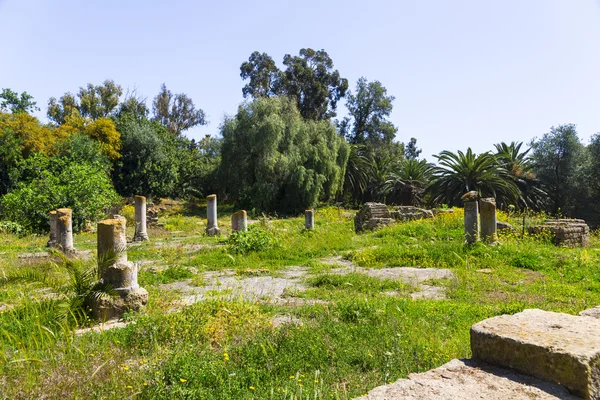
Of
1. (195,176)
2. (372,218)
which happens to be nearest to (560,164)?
(372,218)

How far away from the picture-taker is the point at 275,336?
4945 mm

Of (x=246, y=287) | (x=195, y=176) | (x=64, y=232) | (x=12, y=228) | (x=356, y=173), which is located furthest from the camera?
(x=356, y=173)

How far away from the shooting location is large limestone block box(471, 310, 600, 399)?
2.71 m

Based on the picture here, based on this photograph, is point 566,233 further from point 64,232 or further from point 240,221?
point 64,232

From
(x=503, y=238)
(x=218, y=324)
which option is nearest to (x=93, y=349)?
(x=218, y=324)

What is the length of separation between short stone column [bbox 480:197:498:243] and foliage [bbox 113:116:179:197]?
82.3ft

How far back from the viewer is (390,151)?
4953 centimetres

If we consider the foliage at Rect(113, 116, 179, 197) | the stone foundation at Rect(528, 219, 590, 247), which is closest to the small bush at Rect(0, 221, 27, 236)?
the foliage at Rect(113, 116, 179, 197)

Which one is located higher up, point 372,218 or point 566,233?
point 372,218

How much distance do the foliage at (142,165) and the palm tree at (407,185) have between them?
16.7m

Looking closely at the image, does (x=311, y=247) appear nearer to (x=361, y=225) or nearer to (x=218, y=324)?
(x=361, y=225)

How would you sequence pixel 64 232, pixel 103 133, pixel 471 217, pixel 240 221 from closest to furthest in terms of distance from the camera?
pixel 471 217 → pixel 64 232 → pixel 240 221 → pixel 103 133

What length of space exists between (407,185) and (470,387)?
116 ft

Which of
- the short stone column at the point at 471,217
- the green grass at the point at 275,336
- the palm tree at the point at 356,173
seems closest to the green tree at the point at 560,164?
the palm tree at the point at 356,173
